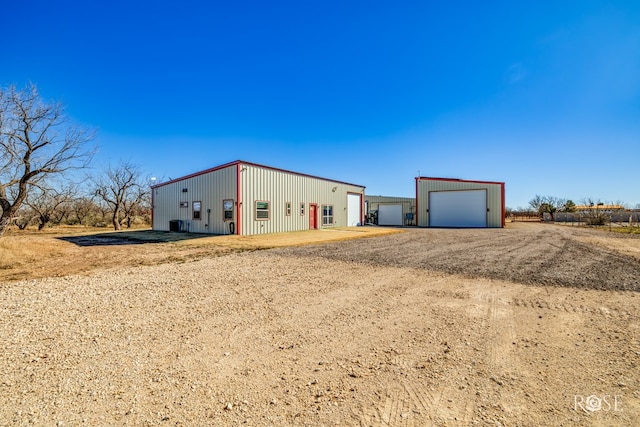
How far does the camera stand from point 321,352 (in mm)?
3145

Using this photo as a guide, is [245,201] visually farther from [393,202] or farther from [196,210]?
[393,202]

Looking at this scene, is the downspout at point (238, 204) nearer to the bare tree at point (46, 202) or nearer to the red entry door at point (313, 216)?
the red entry door at point (313, 216)

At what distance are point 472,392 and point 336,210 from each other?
76.0ft

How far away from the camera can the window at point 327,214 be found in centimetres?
2400

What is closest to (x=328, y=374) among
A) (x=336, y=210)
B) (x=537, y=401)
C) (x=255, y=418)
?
(x=255, y=418)

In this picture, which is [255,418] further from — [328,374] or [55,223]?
[55,223]

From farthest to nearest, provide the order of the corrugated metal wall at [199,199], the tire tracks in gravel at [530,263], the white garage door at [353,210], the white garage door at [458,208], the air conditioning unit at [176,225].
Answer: the white garage door at [353,210]
the white garage door at [458,208]
the air conditioning unit at [176,225]
the corrugated metal wall at [199,199]
the tire tracks in gravel at [530,263]

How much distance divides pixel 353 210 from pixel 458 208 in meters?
9.33

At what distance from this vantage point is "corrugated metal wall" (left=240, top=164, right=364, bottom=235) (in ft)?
56.6

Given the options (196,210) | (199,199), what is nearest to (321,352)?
(199,199)

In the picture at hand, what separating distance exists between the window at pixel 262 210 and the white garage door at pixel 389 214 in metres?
17.7

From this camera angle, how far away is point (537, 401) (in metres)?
2.30

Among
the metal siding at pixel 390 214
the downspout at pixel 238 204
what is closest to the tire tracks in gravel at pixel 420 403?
the downspout at pixel 238 204

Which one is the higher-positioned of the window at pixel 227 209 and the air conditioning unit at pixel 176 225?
the window at pixel 227 209
